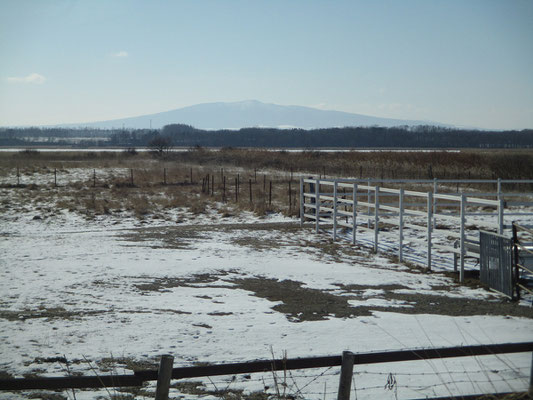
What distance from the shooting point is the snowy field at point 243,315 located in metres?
6.08

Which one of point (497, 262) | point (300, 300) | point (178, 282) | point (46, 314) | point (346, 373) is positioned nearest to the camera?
point (346, 373)

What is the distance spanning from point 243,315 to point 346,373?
4997 mm

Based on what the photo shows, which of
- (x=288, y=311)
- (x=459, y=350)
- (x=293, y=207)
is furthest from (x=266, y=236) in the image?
(x=459, y=350)

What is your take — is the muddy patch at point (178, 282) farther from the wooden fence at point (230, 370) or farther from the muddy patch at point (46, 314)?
the wooden fence at point (230, 370)

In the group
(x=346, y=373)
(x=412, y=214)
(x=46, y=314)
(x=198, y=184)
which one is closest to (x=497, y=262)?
(x=412, y=214)

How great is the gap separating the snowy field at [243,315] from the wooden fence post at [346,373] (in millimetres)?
1153

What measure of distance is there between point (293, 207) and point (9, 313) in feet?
57.5

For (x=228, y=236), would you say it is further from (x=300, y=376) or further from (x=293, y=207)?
(x=300, y=376)

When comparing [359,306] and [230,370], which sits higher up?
[230,370]

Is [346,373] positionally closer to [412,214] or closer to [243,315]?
[243,315]

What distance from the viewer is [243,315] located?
8.87 m

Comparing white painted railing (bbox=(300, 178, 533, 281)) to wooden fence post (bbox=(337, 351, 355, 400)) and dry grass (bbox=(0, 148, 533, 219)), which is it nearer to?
dry grass (bbox=(0, 148, 533, 219))

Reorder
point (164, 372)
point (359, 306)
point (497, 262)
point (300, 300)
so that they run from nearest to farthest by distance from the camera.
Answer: point (164, 372) < point (359, 306) < point (300, 300) < point (497, 262)

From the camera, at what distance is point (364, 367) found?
21.2 ft
